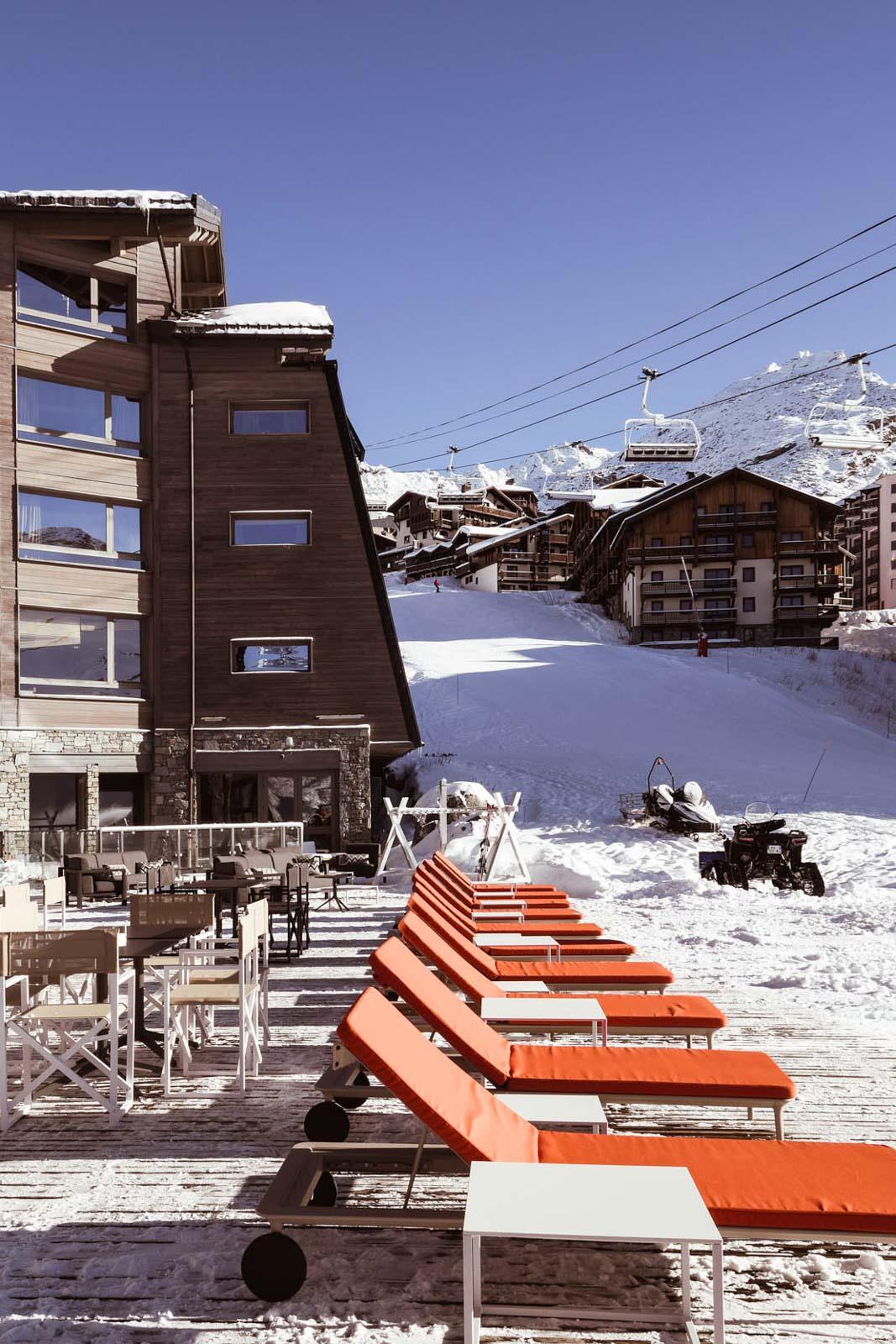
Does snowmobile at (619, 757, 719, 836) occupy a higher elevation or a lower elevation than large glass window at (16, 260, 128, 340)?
lower

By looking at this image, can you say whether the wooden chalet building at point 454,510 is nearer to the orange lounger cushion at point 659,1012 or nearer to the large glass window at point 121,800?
the large glass window at point 121,800

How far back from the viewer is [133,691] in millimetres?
22484

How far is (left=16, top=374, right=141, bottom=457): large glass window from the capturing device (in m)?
21.8

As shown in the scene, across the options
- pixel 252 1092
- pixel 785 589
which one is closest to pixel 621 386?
pixel 252 1092

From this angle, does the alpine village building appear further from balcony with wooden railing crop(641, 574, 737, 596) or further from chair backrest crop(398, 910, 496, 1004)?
Result: balcony with wooden railing crop(641, 574, 737, 596)

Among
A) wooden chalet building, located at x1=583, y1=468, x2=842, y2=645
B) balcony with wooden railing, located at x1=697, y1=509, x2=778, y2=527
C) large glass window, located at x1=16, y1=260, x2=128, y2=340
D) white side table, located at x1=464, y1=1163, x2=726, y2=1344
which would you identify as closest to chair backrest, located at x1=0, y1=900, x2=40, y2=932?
white side table, located at x1=464, y1=1163, x2=726, y2=1344

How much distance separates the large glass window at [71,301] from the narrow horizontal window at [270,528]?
477cm

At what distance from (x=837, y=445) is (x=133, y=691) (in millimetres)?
15699

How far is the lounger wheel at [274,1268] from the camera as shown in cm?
365

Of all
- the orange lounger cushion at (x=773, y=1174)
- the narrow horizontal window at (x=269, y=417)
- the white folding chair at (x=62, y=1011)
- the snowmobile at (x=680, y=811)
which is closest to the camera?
the orange lounger cushion at (x=773, y=1174)

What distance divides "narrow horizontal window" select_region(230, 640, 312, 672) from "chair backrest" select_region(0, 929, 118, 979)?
1691 cm

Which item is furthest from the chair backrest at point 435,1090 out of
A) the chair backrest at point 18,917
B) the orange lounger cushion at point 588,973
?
the chair backrest at point 18,917

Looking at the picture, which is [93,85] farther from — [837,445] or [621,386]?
[837,445]

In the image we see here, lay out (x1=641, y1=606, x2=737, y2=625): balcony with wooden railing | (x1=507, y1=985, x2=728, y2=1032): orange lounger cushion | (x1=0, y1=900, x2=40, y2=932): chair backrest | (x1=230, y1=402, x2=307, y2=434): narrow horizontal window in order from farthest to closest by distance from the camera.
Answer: (x1=641, y1=606, x2=737, y2=625): balcony with wooden railing < (x1=230, y1=402, x2=307, y2=434): narrow horizontal window < (x1=0, y1=900, x2=40, y2=932): chair backrest < (x1=507, y1=985, x2=728, y2=1032): orange lounger cushion
